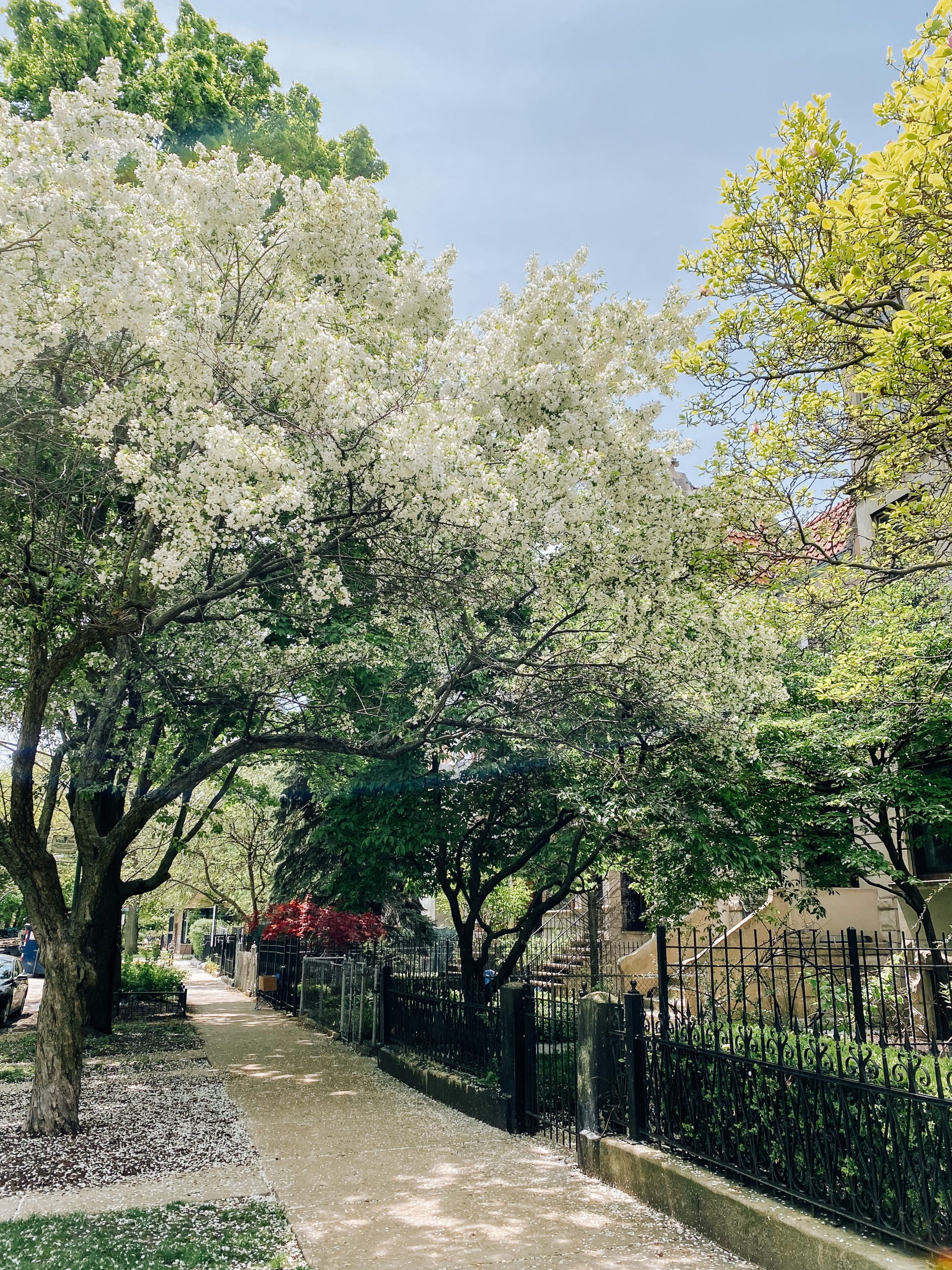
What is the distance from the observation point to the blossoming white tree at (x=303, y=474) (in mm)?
6609

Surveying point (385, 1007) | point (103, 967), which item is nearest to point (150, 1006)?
point (103, 967)

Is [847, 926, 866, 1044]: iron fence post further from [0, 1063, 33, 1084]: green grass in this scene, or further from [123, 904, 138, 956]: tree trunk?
[123, 904, 138, 956]: tree trunk

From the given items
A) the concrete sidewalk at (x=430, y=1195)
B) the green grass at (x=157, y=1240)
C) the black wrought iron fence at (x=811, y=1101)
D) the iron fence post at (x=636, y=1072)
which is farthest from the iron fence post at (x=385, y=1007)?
the green grass at (x=157, y=1240)

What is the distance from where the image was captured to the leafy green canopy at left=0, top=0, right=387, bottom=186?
1534 centimetres

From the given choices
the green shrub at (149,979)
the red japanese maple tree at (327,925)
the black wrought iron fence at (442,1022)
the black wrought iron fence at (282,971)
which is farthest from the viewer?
the green shrub at (149,979)

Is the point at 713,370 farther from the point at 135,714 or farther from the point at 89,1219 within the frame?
the point at 135,714

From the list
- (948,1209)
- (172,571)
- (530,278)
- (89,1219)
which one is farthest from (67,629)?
(948,1209)

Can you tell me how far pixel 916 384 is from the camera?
5.99 meters

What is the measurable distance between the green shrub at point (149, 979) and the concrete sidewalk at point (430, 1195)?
12.2m

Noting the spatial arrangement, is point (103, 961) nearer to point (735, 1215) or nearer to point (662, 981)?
point (662, 981)

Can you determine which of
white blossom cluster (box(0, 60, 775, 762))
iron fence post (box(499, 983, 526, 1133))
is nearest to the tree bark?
white blossom cluster (box(0, 60, 775, 762))

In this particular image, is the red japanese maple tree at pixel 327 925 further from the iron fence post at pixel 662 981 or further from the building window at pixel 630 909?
the iron fence post at pixel 662 981

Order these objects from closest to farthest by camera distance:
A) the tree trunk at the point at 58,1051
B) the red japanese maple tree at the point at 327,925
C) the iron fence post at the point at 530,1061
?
the tree trunk at the point at 58,1051, the iron fence post at the point at 530,1061, the red japanese maple tree at the point at 327,925

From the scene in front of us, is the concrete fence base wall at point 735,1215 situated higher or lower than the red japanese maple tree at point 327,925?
lower
